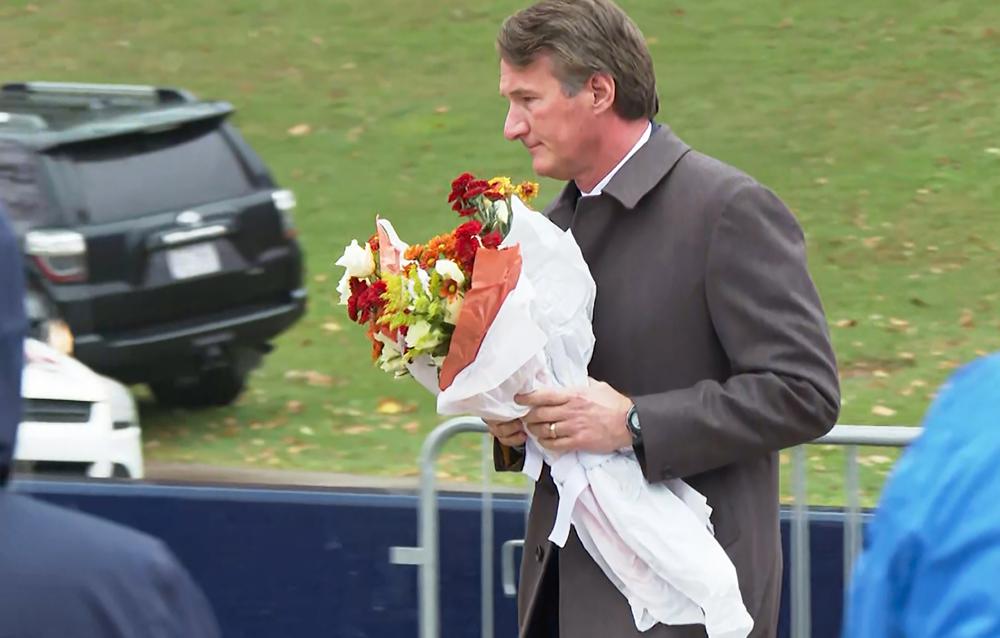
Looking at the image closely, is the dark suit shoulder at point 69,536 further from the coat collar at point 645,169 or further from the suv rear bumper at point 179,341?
the suv rear bumper at point 179,341

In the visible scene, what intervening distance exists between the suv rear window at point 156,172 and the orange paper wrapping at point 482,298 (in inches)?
289

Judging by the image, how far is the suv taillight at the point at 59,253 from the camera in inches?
406

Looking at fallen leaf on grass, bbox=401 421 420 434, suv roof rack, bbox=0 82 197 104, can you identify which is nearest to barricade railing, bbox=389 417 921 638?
fallen leaf on grass, bbox=401 421 420 434

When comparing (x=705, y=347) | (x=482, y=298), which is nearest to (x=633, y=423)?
(x=705, y=347)

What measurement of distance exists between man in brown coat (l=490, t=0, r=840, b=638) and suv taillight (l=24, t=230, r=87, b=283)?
695cm

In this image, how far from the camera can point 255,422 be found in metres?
11.3

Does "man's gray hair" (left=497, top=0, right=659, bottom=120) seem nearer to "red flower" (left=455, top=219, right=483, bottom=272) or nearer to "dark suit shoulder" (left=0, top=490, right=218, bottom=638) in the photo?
"red flower" (left=455, top=219, right=483, bottom=272)

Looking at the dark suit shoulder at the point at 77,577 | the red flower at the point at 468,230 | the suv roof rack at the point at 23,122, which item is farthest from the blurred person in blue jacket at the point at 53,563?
the suv roof rack at the point at 23,122

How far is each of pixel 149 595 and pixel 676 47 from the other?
51.9ft

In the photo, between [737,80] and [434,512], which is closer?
[434,512]

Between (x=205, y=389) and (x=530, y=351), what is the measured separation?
322 inches

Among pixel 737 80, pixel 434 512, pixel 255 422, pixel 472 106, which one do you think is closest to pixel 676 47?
pixel 737 80

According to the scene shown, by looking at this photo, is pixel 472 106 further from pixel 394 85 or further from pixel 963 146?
pixel 963 146

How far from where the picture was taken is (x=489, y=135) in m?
16.1
